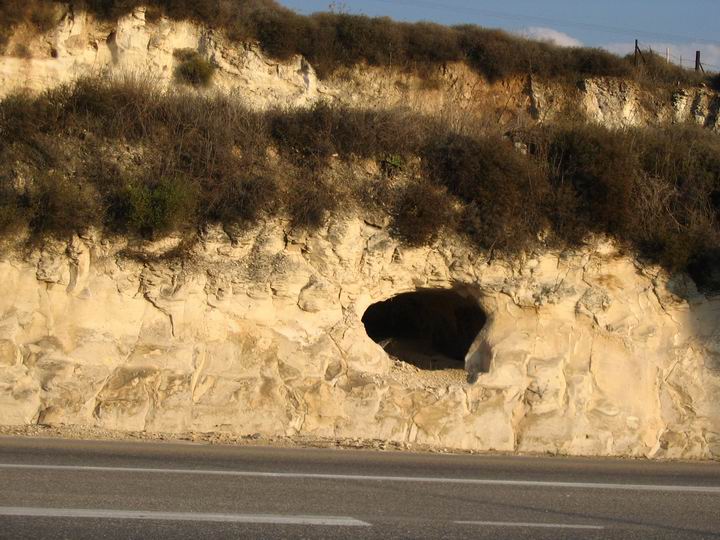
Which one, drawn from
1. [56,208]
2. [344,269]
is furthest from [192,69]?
[344,269]

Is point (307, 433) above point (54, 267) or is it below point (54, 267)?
below

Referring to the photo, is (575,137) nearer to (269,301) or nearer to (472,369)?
(472,369)

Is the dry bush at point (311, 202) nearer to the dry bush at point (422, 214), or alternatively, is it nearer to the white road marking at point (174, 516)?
the dry bush at point (422, 214)

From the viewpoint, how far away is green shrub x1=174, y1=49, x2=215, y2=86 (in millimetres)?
20766

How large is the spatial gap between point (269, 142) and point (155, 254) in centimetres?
276

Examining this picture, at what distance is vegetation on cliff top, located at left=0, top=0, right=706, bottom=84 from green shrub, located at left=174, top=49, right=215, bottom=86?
961 millimetres

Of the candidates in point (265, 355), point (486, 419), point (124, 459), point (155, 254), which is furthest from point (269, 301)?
point (124, 459)

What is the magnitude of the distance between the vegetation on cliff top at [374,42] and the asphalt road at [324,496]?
13.4 meters

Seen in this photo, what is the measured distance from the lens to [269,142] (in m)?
15.1

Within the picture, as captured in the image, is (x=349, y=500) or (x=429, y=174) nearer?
(x=349, y=500)

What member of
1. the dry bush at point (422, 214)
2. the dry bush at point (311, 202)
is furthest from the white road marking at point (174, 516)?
the dry bush at point (422, 214)

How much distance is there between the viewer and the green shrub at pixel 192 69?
20.8 metres

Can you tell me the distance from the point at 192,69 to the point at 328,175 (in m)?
7.41

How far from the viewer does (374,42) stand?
22.3 metres
